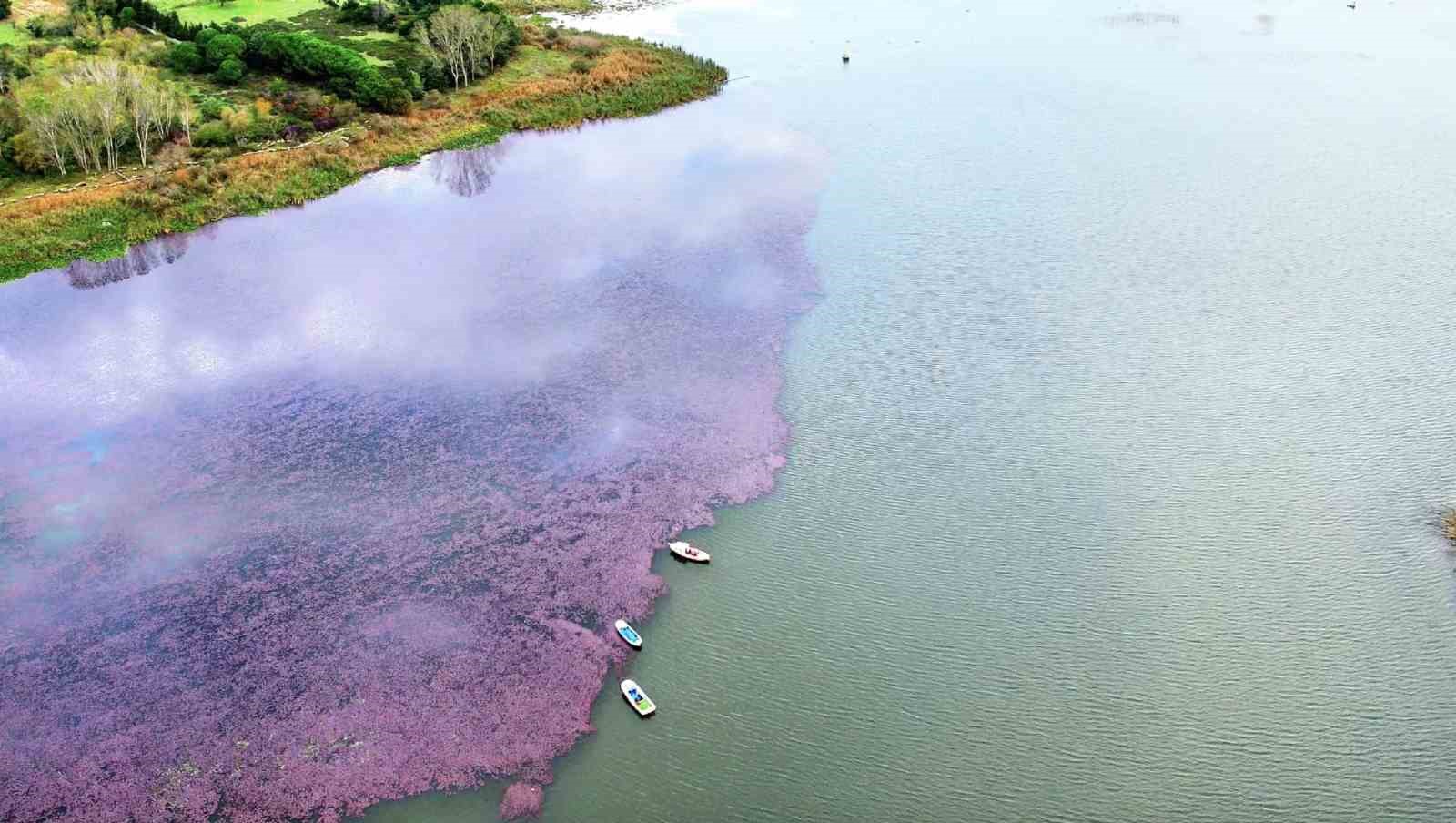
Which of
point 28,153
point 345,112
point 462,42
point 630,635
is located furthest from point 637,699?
point 462,42

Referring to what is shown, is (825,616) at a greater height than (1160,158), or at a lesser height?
lesser

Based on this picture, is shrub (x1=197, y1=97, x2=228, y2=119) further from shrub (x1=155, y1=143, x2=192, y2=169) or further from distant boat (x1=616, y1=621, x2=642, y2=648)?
distant boat (x1=616, y1=621, x2=642, y2=648)

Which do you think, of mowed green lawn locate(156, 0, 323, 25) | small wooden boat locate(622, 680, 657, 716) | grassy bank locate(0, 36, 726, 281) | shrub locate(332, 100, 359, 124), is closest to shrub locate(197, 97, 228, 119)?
grassy bank locate(0, 36, 726, 281)

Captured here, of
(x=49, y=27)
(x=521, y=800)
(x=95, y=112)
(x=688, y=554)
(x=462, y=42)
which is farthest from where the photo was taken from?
(x=49, y=27)

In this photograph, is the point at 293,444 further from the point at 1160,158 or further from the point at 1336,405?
the point at 1160,158

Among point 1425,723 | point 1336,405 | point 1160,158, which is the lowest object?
point 1425,723

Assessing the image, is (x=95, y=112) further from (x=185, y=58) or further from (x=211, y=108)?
(x=185, y=58)

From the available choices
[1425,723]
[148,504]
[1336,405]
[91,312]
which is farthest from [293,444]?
[1336,405]
